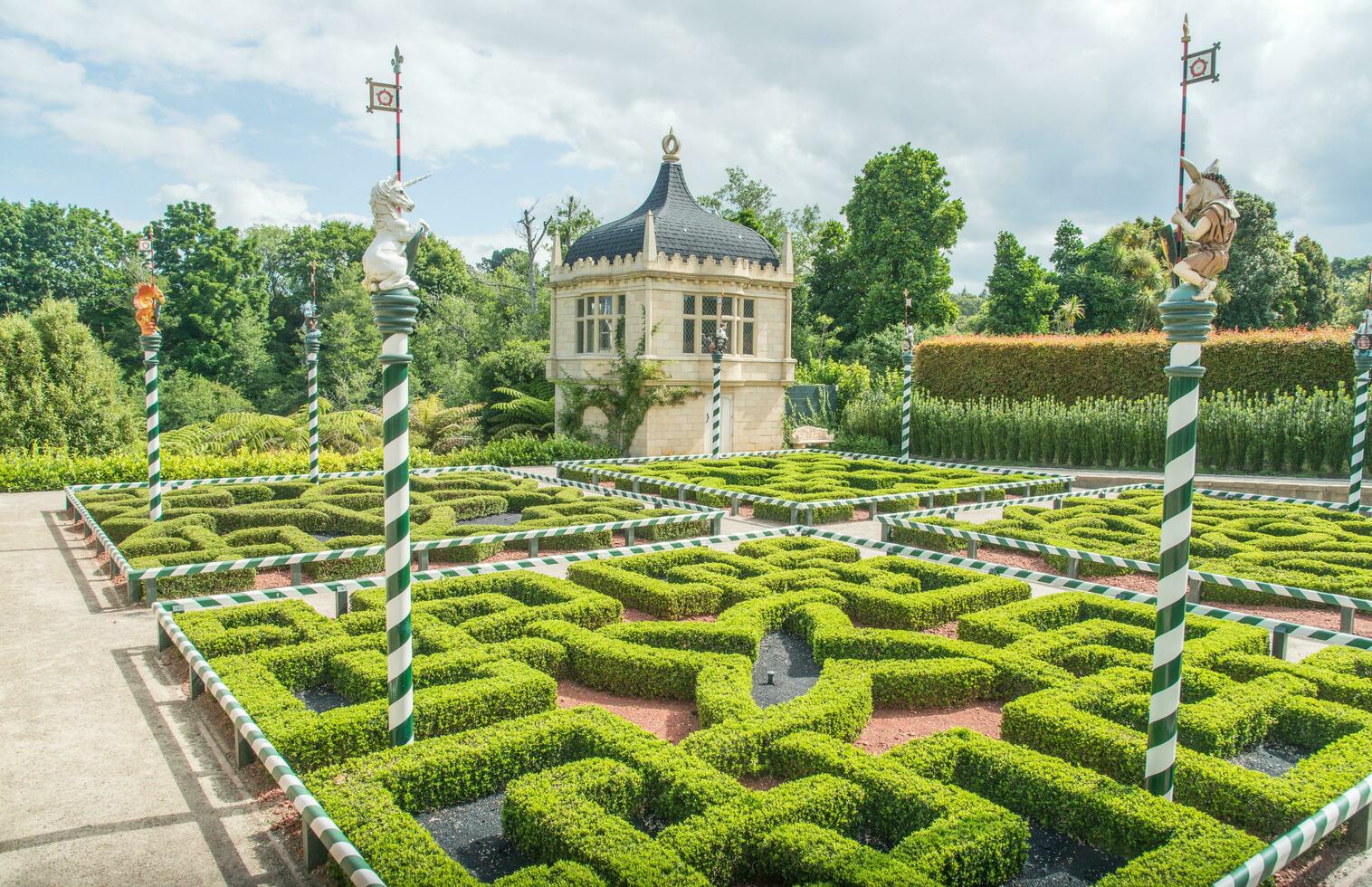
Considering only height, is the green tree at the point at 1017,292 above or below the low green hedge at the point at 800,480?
above

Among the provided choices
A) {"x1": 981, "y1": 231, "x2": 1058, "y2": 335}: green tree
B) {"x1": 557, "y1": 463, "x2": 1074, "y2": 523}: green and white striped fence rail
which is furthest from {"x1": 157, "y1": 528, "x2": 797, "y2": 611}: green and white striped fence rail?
{"x1": 981, "y1": 231, "x2": 1058, "y2": 335}: green tree

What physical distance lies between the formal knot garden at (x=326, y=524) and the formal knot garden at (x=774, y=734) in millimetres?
1385

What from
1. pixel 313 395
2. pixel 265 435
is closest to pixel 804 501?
pixel 313 395

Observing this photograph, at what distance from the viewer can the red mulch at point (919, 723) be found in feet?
22.0

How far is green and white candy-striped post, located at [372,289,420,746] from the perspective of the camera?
562 cm

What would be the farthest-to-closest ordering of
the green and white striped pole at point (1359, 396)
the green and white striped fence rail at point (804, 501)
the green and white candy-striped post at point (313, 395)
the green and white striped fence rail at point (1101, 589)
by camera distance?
1. the green and white candy-striped post at point (313, 395)
2. the green and white striped pole at point (1359, 396)
3. the green and white striped fence rail at point (804, 501)
4. the green and white striped fence rail at point (1101, 589)

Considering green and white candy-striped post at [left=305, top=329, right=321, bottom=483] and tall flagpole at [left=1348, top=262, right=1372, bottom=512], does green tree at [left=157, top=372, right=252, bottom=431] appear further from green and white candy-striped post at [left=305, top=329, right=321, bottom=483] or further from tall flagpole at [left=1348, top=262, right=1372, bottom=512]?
tall flagpole at [left=1348, top=262, right=1372, bottom=512]

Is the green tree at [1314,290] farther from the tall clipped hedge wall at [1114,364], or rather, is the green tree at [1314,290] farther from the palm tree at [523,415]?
the palm tree at [523,415]

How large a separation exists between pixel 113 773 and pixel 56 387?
2212 centimetres

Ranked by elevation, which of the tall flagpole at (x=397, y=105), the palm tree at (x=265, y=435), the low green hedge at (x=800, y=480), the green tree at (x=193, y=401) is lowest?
the low green hedge at (x=800, y=480)

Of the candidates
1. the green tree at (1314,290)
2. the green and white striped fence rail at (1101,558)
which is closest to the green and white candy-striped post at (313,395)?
the green and white striped fence rail at (1101,558)

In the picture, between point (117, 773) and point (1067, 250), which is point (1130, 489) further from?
point (1067, 250)

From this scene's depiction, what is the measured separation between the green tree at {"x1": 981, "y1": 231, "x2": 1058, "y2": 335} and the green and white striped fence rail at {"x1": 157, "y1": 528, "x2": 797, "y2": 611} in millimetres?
34974

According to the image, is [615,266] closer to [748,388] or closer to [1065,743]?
[748,388]
